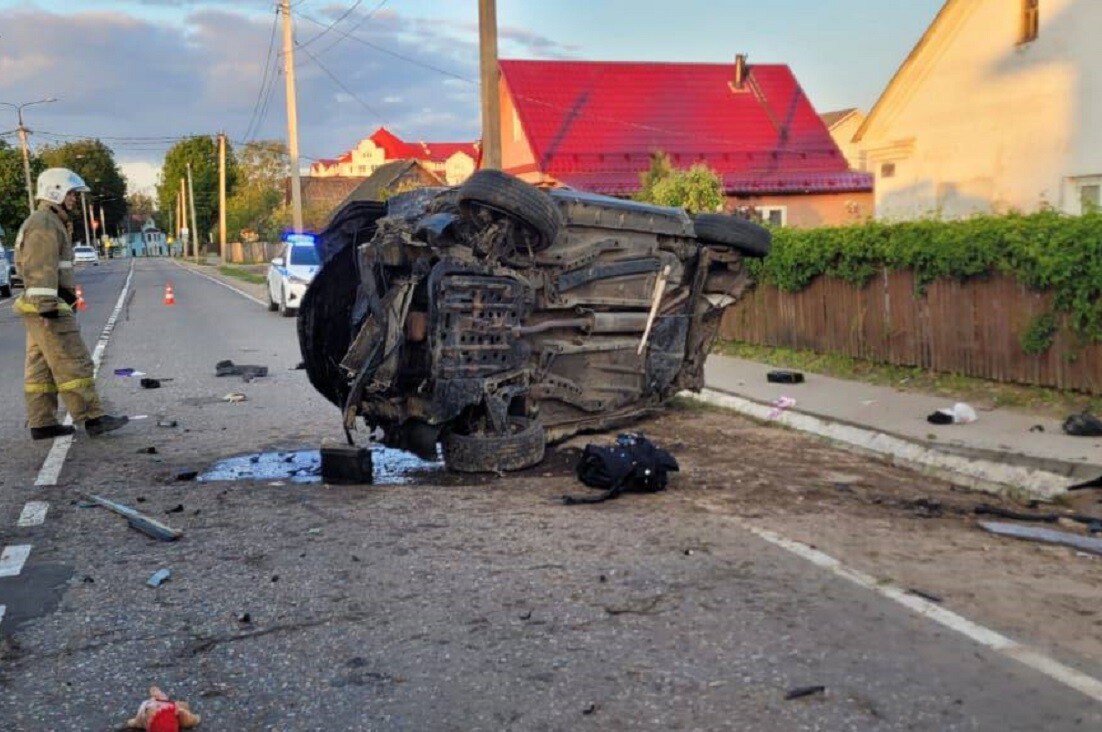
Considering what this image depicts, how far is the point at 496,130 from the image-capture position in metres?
17.6

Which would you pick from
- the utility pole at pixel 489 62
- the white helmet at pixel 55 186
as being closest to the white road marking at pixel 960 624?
the white helmet at pixel 55 186

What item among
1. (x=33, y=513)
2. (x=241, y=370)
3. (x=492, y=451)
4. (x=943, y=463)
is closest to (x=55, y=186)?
(x=33, y=513)

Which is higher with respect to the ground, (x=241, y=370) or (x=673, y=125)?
(x=673, y=125)

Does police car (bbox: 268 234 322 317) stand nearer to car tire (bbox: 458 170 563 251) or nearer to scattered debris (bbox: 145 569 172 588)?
car tire (bbox: 458 170 563 251)

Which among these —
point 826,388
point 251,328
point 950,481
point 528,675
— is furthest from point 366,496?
point 251,328

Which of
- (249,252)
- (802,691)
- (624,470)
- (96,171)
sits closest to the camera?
(802,691)

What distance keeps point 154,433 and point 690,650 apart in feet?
21.5

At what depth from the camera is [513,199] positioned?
724 cm

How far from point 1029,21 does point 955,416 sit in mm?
11071

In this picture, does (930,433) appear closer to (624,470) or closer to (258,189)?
(624,470)

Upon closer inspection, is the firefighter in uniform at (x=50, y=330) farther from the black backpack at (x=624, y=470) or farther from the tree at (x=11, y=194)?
the tree at (x=11, y=194)

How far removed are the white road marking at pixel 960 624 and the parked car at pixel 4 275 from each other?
39987mm

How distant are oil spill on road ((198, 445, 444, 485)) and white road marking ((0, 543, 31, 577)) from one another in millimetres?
1700

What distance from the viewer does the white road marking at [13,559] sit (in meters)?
5.60
